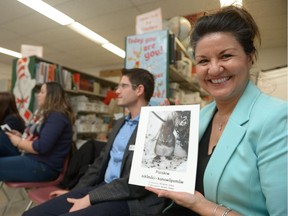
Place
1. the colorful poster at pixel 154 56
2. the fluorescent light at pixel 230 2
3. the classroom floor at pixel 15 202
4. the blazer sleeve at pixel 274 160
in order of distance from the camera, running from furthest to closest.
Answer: the colorful poster at pixel 154 56 < the classroom floor at pixel 15 202 < the fluorescent light at pixel 230 2 < the blazer sleeve at pixel 274 160

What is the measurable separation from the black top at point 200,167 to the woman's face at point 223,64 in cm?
18

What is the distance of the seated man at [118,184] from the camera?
3.59ft

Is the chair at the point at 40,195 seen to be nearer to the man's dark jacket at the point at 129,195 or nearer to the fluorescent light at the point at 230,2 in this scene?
the man's dark jacket at the point at 129,195

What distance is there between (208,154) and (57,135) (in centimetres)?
135

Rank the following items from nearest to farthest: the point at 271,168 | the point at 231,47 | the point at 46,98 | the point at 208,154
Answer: the point at 271,168 < the point at 231,47 < the point at 208,154 < the point at 46,98

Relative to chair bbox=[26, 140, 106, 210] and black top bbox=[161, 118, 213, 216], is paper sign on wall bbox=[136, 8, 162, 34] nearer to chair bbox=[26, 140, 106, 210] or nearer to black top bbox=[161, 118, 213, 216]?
chair bbox=[26, 140, 106, 210]

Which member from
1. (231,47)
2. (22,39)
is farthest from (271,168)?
(22,39)

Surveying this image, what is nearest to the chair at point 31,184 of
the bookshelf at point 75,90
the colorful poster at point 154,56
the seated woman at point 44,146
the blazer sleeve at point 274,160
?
the seated woman at point 44,146

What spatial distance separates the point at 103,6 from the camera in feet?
3.23

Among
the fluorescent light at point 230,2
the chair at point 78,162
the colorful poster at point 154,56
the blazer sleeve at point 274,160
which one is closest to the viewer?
the blazer sleeve at point 274,160

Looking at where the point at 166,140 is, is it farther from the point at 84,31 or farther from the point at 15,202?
the point at 15,202

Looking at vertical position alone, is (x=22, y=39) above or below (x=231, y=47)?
above

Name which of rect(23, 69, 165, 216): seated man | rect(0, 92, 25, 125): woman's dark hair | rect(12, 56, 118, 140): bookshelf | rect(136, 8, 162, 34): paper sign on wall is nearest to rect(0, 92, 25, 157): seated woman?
rect(0, 92, 25, 125): woman's dark hair

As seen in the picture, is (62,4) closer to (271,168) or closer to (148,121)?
(148,121)
